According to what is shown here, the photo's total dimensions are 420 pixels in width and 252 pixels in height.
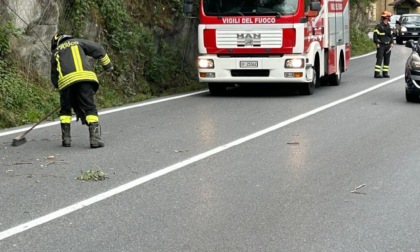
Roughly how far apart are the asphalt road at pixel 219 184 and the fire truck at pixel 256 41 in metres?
3.07

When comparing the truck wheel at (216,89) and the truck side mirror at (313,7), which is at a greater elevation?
the truck side mirror at (313,7)

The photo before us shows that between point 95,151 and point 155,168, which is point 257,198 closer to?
point 155,168

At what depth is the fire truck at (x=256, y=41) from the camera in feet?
56.4

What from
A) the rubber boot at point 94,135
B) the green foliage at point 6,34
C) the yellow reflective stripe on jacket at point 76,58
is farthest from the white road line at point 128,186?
the green foliage at point 6,34

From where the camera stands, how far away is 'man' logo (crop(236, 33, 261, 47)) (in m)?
17.2

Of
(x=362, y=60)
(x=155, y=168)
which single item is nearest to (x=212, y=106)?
(x=155, y=168)

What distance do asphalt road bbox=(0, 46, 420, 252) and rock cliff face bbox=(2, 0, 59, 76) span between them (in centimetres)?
220

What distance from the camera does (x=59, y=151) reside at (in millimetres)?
10438

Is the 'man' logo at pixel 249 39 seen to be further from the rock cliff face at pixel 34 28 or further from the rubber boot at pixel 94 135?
the rubber boot at pixel 94 135

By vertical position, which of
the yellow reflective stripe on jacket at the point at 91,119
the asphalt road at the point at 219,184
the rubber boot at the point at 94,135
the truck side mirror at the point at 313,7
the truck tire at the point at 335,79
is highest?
the truck side mirror at the point at 313,7

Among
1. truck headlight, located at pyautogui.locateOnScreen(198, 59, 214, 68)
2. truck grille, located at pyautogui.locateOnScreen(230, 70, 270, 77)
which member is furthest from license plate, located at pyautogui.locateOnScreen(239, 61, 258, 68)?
truck headlight, located at pyautogui.locateOnScreen(198, 59, 214, 68)

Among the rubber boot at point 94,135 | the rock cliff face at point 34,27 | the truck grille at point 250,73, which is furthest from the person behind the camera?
the truck grille at point 250,73

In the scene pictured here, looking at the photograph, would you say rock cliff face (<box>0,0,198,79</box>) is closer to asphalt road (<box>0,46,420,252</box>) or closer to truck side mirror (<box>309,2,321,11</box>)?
asphalt road (<box>0,46,420,252</box>)

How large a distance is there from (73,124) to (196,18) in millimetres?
9002
